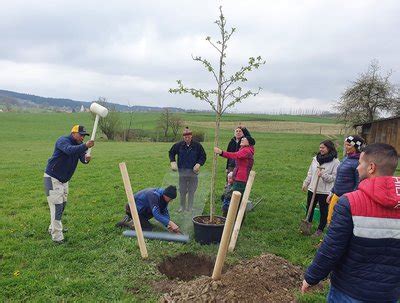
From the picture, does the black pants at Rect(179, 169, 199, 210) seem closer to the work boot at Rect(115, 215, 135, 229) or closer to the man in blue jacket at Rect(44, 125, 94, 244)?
the work boot at Rect(115, 215, 135, 229)

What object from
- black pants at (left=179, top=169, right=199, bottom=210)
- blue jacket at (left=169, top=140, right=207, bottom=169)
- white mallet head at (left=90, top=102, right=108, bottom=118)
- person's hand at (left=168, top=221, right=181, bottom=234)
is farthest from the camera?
blue jacket at (left=169, top=140, right=207, bottom=169)

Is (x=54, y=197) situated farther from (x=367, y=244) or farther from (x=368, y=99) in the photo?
(x=368, y=99)

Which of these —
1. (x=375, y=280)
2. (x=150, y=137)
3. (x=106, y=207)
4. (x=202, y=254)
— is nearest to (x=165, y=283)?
(x=202, y=254)

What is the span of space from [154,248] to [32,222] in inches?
132

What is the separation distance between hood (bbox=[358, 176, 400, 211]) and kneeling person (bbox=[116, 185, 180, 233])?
15.4 feet

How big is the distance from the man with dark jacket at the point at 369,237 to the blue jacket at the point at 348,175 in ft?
10.9

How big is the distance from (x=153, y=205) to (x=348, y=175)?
3651 millimetres

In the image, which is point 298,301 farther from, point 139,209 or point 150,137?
point 150,137

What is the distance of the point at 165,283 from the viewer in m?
5.27

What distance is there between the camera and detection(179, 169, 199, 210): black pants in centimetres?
793

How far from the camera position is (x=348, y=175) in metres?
6.07

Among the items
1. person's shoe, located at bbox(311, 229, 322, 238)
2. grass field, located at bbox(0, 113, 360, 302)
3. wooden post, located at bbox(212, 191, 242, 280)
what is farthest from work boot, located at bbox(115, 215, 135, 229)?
person's shoe, located at bbox(311, 229, 322, 238)

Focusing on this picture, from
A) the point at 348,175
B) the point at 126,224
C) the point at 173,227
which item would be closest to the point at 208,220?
the point at 173,227

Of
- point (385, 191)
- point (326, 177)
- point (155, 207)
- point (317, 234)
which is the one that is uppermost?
point (385, 191)
